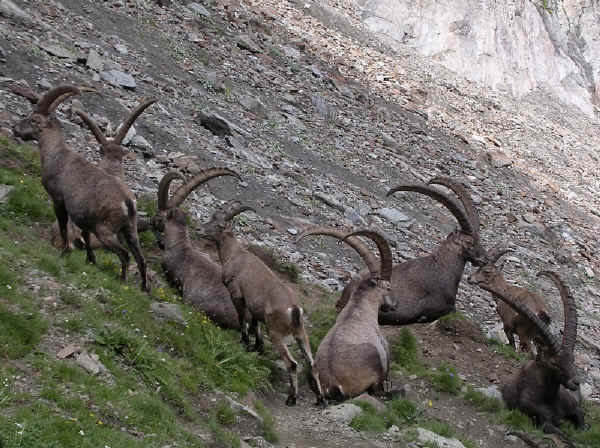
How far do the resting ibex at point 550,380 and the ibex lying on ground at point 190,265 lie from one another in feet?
13.3

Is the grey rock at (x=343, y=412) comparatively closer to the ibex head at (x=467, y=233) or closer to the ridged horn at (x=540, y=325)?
the ridged horn at (x=540, y=325)

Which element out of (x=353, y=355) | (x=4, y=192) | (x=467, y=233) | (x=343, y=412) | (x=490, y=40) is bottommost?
(x=4, y=192)

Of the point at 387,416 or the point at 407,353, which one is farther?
the point at 407,353

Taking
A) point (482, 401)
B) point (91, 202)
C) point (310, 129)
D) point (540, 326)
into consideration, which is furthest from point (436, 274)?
point (310, 129)

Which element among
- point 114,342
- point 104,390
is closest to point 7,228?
point 114,342

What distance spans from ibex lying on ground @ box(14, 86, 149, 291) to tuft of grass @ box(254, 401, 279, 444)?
2.48 metres

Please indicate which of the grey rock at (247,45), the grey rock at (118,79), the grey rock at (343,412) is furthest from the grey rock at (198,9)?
the grey rock at (343,412)

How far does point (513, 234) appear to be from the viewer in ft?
75.8

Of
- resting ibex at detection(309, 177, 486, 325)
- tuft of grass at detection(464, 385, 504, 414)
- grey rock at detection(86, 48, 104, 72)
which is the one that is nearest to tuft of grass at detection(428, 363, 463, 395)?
tuft of grass at detection(464, 385, 504, 414)

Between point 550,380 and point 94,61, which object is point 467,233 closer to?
point 550,380

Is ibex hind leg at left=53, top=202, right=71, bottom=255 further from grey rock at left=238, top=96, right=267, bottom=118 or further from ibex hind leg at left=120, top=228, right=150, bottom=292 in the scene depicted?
grey rock at left=238, top=96, right=267, bottom=118

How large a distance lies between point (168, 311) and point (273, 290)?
1.43 metres

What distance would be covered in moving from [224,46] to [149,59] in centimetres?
525

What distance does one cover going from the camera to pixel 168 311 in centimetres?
896
